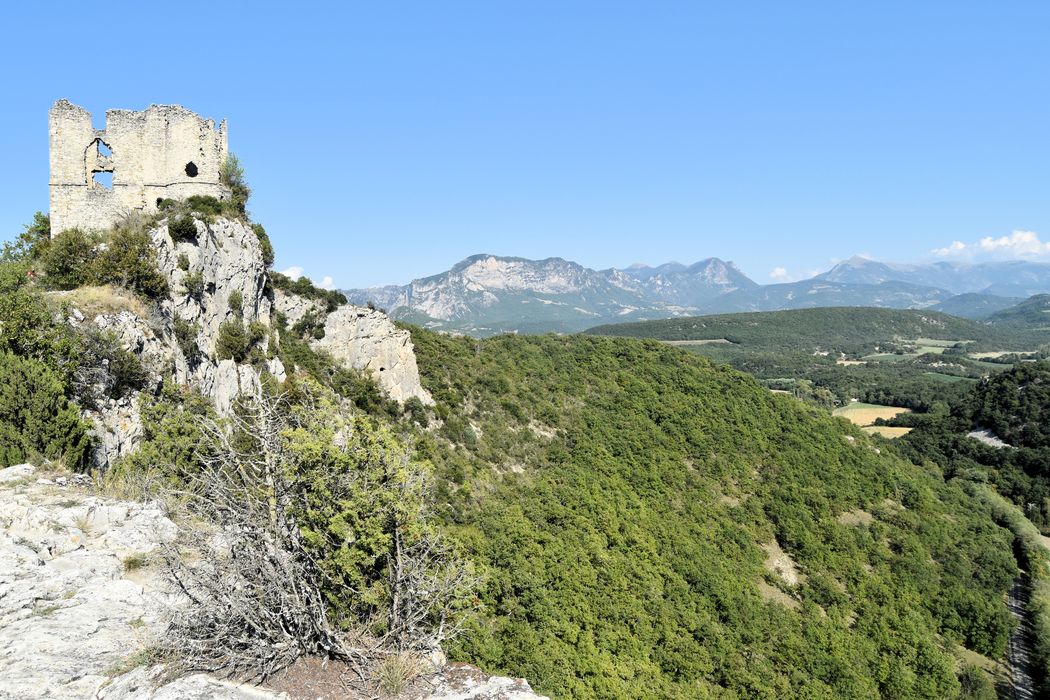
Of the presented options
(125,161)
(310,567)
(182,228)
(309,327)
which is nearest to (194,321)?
(182,228)

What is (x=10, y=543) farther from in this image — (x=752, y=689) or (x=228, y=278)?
(x=752, y=689)

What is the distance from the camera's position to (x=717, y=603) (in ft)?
102

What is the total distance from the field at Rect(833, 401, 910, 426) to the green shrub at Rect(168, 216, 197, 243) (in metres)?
101

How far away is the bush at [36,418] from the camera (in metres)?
12.6

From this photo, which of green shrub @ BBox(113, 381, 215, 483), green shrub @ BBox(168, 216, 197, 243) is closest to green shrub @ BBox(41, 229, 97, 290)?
green shrub @ BBox(168, 216, 197, 243)

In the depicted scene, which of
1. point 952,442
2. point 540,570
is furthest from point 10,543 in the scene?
point 952,442

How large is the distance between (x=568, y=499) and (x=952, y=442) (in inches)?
2815

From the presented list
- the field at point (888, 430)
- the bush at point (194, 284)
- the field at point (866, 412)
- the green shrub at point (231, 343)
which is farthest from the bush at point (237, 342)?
the field at point (866, 412)

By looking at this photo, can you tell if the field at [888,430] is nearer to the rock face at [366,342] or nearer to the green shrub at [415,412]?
the green shrub at [415,412]

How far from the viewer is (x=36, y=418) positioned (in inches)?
511

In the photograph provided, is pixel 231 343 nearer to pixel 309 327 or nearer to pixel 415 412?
pixel 309 327

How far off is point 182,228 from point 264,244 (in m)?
6.55

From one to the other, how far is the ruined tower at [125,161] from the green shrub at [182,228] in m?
3.22

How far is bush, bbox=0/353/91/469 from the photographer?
1255 centimetres
